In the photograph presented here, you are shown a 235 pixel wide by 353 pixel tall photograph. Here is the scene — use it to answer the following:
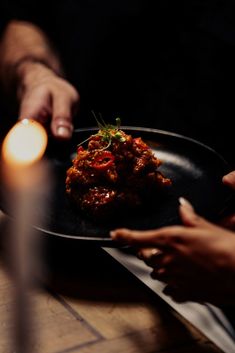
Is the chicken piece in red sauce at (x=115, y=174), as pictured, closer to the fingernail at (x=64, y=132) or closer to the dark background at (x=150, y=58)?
the fingernail at (x=64, y=132)

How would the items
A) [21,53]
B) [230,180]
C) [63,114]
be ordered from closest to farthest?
[230,180] → [63,114] → [21,53]

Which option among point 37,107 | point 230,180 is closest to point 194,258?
point 230,180

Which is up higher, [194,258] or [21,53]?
[21,53]

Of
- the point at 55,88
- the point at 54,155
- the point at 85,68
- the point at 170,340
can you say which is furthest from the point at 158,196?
the point at 85,68

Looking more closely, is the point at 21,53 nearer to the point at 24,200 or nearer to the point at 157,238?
the point at 24,200

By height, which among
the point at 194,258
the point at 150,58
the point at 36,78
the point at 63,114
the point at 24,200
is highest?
the point at 150,58
